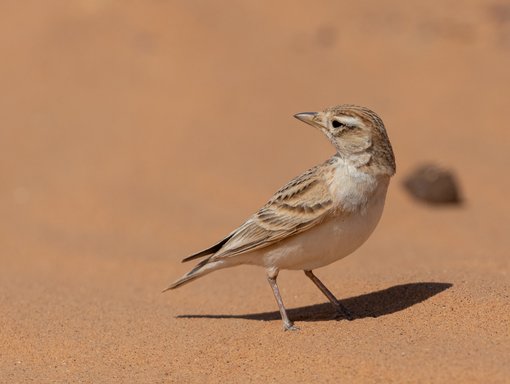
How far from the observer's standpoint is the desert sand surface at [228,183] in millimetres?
6152

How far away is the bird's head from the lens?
6.29 metres

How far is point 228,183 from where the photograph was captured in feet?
40.2

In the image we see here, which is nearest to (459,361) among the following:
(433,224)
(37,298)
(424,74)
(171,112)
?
(37,298)

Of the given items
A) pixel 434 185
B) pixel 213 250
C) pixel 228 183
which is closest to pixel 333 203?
pixel 213 250

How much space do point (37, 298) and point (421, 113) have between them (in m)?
8.07

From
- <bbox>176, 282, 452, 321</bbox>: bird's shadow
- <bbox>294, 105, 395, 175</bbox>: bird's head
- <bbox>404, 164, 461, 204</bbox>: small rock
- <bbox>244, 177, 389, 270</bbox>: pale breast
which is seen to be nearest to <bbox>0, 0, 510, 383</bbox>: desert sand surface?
<bbox>176, 282, 452, 321</bbox>: bird's shadow

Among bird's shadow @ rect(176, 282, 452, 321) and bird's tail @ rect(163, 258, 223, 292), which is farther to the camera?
bird's tail @ rect(163, 258, 223, 292)

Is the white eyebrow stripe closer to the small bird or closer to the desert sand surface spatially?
the small bird

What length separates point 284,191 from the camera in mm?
6730

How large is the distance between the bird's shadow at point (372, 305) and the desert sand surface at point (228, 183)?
0.03 meters

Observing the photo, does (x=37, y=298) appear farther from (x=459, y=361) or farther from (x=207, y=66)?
(x=207, y=66)

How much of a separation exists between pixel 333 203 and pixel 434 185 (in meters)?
5.64

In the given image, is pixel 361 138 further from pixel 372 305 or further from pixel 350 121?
pixel 372 305

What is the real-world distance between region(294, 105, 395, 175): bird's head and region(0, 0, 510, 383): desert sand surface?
1079 mm
